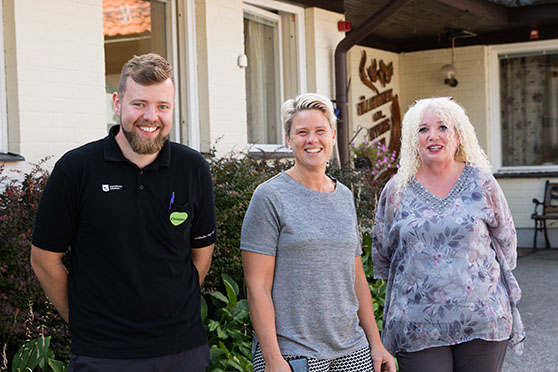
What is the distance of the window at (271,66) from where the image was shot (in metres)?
8.30

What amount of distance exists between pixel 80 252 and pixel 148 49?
16.3ft

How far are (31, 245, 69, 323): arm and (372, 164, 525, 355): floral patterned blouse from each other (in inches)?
53.3

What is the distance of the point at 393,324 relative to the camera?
3.05 meters

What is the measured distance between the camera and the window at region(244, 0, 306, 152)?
27.2 feet

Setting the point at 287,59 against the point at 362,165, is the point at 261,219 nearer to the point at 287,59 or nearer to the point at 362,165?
the point at 287,59

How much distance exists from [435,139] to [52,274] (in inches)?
63.9

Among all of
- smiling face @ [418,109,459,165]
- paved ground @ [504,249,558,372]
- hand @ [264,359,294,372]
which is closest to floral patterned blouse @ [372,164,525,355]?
smiling face @ [418,109,459,165]

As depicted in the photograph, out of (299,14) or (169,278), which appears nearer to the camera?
(169,278)

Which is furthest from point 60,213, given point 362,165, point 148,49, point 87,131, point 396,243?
point 362,165

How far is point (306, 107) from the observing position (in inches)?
107

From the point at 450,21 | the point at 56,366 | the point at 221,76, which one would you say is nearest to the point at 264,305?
the point at 56,366

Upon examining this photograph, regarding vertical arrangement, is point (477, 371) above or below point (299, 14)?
below

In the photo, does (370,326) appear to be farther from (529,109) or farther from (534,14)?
(529,109)

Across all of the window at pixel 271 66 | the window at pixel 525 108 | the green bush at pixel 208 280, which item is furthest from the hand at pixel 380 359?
the window at pixel 525 108
